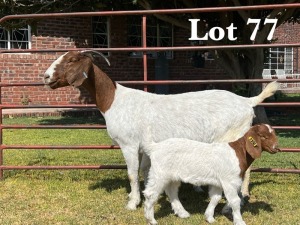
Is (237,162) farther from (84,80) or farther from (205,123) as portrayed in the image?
(84,80)

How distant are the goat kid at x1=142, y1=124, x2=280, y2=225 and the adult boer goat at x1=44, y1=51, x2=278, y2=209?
0.44m

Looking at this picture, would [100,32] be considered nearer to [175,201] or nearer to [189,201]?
[189,201]

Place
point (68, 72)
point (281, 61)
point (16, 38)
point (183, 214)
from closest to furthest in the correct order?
point (183, 214) < point (68, 72) < point (16, 38) < point (281, 61)

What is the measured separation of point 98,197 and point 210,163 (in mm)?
1717

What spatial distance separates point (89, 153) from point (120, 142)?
352 centimetres

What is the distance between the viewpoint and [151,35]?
55.3ft

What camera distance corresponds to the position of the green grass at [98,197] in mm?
4609

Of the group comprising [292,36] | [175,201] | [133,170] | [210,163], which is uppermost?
[292,36]

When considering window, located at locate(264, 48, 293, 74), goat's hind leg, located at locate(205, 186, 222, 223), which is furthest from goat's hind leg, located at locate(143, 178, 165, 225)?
Answer: window, located at locate(264, 48, 293, 74)

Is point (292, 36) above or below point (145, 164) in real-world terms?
above

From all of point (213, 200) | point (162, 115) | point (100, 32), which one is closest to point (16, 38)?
point (100, 32)

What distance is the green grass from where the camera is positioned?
4.61 metres

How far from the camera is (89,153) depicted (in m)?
8.29

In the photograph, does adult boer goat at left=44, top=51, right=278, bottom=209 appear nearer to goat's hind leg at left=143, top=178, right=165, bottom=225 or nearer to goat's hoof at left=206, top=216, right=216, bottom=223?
goat's hind leg at left=143, top=178, right=165, bottom=225
